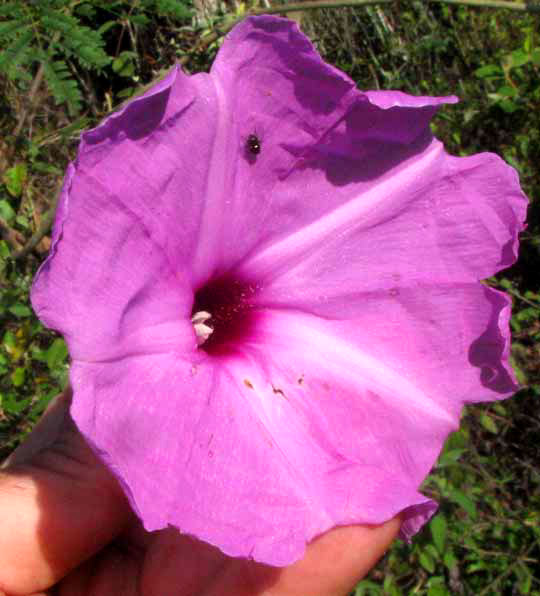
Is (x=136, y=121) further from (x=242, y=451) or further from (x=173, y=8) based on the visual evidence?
(x=173, y=8)

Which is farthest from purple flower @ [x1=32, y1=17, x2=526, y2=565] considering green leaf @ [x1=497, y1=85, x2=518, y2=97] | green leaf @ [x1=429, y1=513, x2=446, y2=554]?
green leaf @ [x1=497, y1=85, x2=518, y2=97]

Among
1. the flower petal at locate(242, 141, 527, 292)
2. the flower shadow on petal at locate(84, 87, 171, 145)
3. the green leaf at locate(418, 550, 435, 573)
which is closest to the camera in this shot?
the flower shadow on petal at locate(84, 87, 171, 145)

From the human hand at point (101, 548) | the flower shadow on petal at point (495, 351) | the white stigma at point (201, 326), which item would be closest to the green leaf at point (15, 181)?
the human hand at point (101, 548)

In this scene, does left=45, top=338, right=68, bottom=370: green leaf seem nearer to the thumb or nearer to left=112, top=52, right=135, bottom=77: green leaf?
the thumb

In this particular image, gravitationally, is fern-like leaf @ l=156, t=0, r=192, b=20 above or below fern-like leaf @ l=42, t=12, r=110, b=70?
below

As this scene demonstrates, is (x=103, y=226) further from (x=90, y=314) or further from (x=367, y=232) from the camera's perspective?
(x=367, y=232)

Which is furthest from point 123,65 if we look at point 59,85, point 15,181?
point 59,85

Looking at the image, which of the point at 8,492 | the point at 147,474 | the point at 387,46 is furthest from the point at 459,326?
the point at 387,46

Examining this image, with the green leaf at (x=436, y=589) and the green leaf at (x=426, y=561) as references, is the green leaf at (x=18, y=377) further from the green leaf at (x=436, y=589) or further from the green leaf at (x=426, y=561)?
the green leaf at (x=436, y=589)
